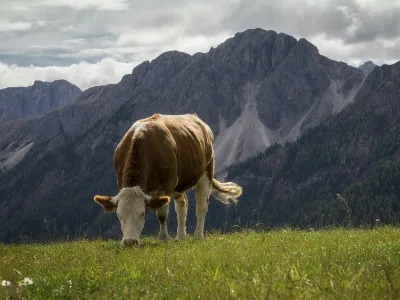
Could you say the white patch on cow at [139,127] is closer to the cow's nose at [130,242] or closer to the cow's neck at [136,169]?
the cow's neck at [136,169]

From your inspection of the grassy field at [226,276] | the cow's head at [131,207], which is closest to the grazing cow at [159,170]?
the cow's head at [131,207]

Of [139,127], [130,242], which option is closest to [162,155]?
[139,127]

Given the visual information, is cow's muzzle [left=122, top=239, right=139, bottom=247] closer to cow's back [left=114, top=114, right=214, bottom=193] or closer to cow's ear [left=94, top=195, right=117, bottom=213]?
cow's ear [left=94, top=195, right=117, bottom=213]

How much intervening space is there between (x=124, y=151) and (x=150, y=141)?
862mm

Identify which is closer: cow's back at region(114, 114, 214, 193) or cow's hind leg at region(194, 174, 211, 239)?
cow's back at region(114, 114, 214, 193)

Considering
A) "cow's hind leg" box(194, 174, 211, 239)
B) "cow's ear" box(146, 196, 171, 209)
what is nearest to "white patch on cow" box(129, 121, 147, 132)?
"cow's ear" box(146, 196, 171, 209)

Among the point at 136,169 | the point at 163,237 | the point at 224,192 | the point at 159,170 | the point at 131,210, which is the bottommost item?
the point at 163,237

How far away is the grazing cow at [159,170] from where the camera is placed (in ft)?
43.9

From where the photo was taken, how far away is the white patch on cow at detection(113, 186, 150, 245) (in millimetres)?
13125

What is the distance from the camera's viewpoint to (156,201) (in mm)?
13484

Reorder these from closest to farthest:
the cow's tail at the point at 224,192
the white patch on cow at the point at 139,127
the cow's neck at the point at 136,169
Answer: the cow's neck at the point at 136,169, the white patch on cow at the point at 139,127, the cow's tail at the point at 224,192

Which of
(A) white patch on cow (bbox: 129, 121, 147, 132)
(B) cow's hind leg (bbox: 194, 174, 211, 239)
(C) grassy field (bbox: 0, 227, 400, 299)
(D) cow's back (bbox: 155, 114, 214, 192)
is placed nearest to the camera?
(C) grassy field (bbox: 0, 227, 400, 299)

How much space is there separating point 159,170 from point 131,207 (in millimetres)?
1936

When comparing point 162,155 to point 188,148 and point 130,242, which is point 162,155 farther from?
point 130,242
